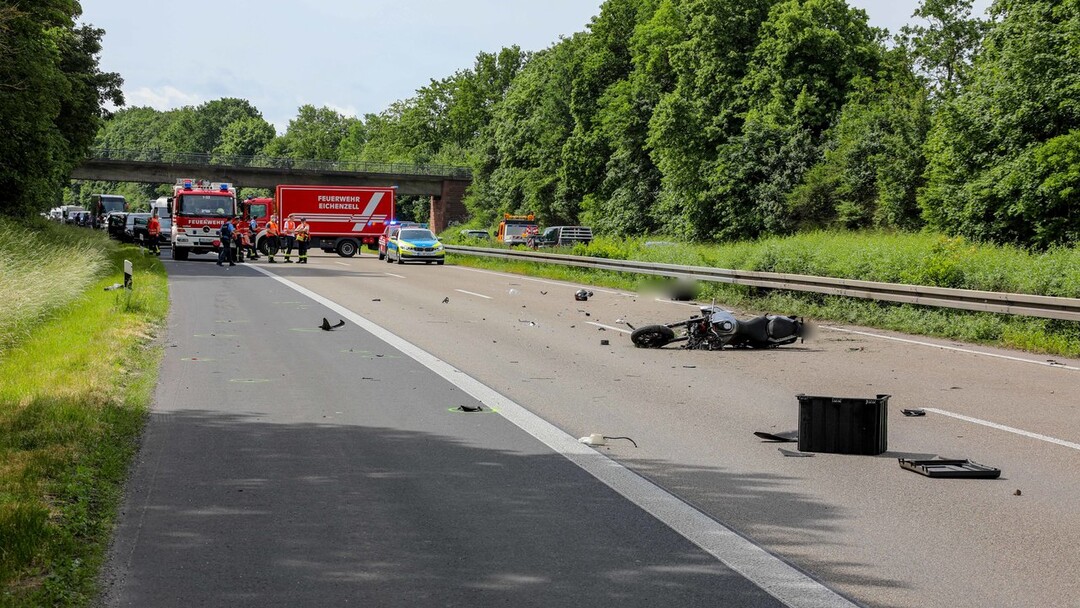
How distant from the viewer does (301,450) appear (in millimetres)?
8109

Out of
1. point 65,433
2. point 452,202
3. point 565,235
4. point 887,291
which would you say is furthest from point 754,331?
point 452,202

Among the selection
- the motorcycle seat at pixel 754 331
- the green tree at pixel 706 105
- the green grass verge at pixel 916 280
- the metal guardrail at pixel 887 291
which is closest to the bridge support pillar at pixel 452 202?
the green tree at pixel 706 105

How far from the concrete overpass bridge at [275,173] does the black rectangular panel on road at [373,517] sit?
3098 inches

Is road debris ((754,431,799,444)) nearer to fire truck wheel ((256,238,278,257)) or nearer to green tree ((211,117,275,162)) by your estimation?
fire truck wheel ((256,238,278,257))

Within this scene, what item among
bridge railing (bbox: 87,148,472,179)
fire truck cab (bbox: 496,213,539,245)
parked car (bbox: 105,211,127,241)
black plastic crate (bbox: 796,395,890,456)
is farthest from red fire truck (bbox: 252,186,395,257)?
black plastic crate (bbox: 796,395,890,456)

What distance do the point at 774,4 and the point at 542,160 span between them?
3081 centimetres

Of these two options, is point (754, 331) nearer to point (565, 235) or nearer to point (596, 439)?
point (596, 439)

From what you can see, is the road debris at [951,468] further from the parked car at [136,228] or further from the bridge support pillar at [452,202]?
the bridge support pillar at [452,202]

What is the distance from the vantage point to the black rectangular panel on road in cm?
499

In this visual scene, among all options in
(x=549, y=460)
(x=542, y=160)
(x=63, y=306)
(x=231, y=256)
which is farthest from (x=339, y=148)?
(x=549, y=460)

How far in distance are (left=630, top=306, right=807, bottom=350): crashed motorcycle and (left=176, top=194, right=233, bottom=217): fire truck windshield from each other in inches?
1168

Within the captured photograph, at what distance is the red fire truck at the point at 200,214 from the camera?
41438mm

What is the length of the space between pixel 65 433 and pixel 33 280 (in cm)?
1125

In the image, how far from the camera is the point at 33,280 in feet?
59.7
